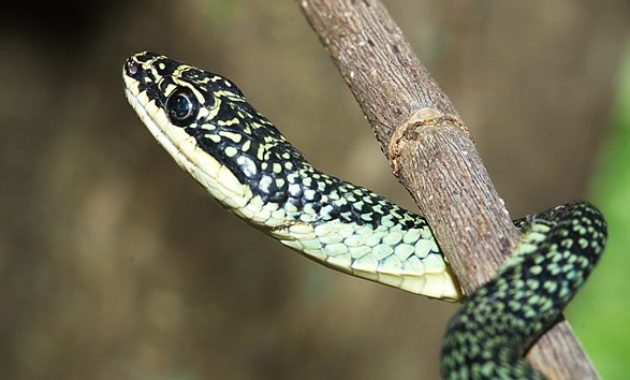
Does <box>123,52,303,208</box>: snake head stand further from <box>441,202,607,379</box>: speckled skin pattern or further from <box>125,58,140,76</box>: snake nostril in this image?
<box>441,202,607,379</box>: speckled skin pattern

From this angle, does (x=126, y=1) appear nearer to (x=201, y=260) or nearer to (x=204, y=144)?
(x=201, y=260)

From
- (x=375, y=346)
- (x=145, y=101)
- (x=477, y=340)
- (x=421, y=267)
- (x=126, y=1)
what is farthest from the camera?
(x=375, y=346)

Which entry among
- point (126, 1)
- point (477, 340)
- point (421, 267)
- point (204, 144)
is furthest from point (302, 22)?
point (477, 340)

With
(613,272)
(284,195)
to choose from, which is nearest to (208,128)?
(284,195)

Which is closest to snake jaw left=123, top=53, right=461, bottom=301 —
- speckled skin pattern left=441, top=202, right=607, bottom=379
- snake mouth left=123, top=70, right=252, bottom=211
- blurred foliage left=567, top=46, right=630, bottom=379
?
snake mouth left=123, top=70, right=252, bottom=211

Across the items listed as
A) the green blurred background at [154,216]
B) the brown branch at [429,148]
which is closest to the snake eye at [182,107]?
the brown branch at [429,148]

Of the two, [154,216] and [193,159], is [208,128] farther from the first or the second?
[154,216]
